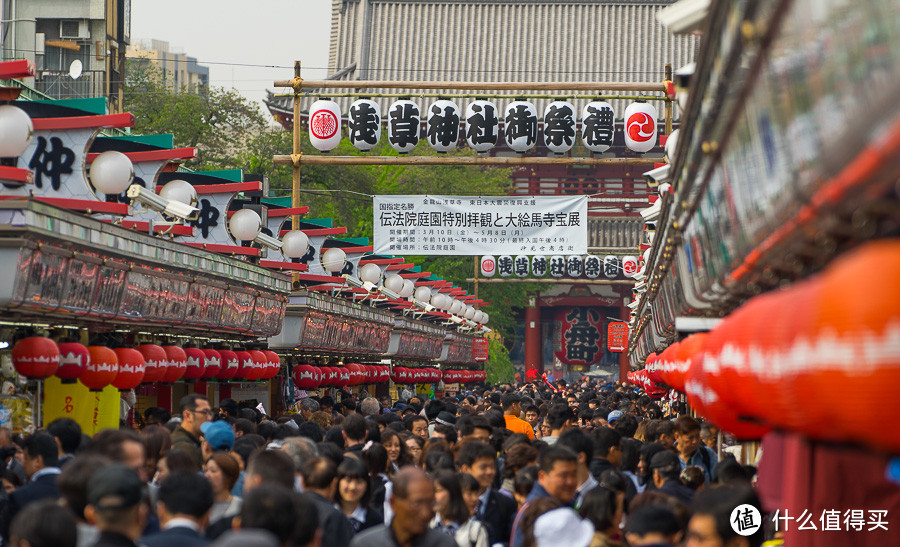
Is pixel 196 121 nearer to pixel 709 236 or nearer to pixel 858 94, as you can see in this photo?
pixel 709 236

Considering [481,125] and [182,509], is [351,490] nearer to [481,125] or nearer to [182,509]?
[182,509]

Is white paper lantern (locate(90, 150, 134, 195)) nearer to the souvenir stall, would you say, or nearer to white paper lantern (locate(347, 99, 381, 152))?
the souvenir stall

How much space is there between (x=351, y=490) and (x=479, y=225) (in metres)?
18.0

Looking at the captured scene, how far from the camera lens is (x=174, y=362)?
15.6m

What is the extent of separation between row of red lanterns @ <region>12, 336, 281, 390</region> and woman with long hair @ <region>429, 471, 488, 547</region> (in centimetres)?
566

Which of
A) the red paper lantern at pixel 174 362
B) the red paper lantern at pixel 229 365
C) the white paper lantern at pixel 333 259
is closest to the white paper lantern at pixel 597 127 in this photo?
the white paper lantern at pixel 333 259

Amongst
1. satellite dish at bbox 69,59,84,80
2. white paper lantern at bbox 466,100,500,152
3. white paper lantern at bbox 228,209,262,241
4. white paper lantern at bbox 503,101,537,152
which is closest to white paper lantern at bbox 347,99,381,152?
white paper lantern at bbox 466,100,500,152

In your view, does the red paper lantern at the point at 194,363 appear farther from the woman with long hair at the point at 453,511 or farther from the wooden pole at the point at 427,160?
the woman with long hair at the point at 453,511

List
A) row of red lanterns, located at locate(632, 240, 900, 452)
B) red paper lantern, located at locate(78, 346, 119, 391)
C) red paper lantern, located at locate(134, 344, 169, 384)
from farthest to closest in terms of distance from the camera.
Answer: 1. red paper lantern, located at locate(134, 344, 169, 384)
2. red paper lantern, located at locate(78, 346, 119, 391)
3. row of red lanterns, located at locate(632, 240, 900, 452)

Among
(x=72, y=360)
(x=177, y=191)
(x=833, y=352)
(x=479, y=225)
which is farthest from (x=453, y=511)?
(x=479, y=225)

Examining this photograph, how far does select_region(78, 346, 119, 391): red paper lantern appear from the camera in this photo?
12.9m

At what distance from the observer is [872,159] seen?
327cm

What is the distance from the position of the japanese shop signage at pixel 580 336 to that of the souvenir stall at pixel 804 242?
53.0 metres

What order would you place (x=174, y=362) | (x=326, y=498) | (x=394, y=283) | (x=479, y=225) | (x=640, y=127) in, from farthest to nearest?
(x=394, y=283) → (x=479, y=225) → (x=640, y=127) → (x=174, y=362) → (x=326, y=498)
